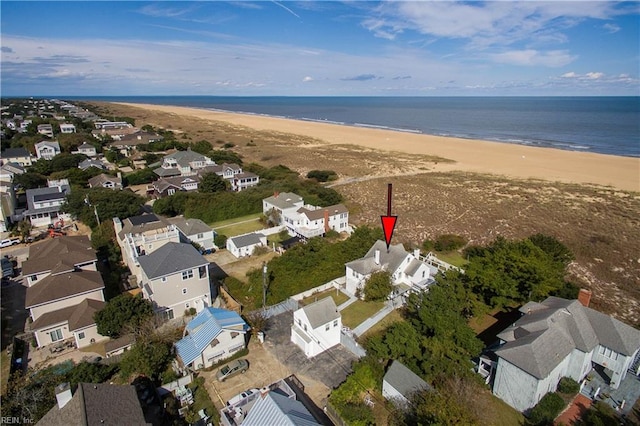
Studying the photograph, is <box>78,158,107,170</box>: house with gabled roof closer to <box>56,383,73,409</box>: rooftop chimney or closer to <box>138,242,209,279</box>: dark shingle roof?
<box>138,242,209,279</box>: dark shingle roof

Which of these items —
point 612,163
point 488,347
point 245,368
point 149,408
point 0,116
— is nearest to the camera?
point 149,408

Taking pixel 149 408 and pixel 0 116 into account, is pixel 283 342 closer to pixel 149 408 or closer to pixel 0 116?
pixel 149 408

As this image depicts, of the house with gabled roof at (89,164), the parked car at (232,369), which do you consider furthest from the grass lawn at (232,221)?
Result: the house with gabled roof at (89,164)

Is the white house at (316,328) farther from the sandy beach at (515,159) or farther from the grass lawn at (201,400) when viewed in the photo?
the sandy beach at (515,159)

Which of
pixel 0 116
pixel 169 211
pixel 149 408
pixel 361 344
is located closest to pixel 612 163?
pixel 361 344

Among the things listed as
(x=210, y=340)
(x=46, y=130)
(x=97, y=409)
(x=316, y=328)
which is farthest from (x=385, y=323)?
(x=46, y=130)

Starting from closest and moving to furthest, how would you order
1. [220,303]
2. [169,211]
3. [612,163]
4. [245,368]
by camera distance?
1. [245,368]
2. [220,303]
3. [169,211]
4. [612,163]

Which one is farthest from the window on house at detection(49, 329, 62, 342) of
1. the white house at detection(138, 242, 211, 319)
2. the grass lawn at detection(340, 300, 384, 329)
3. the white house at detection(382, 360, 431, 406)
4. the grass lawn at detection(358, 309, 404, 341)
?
the white house at detection(382, 360, 431, 406)
